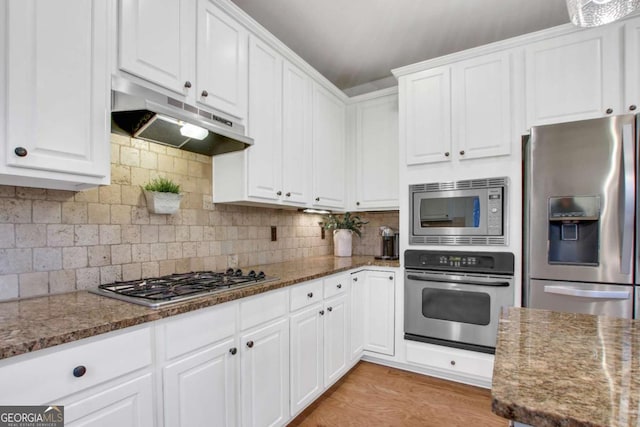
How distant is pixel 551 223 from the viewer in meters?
2.03

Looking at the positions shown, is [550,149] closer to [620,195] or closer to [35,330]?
[620,195]

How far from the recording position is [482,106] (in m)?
2.43

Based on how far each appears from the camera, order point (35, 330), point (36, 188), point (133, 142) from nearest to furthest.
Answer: point (35, 330) → point (36, 188) → point (133, 142)

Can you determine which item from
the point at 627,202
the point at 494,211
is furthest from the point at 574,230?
the point at 494,211

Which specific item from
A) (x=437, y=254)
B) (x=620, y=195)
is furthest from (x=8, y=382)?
(x=620, y=195)

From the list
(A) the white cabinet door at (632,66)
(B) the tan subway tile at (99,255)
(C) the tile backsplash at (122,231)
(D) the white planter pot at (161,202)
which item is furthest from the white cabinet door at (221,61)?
(A) the white cabinet door at (632,66)

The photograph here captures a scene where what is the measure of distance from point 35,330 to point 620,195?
9.10 feet

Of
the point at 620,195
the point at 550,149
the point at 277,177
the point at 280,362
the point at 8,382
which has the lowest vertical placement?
the point at 280,362

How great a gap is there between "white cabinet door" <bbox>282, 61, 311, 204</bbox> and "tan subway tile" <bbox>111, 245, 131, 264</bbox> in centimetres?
106

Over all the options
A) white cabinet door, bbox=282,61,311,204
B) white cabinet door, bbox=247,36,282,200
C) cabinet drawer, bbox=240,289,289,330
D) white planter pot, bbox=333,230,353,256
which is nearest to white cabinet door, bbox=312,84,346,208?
white cabinet door, bbox=282,61,311,204

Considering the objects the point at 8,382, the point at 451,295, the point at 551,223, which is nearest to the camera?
the point at 8,382

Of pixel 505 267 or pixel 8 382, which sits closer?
pixel 8 382

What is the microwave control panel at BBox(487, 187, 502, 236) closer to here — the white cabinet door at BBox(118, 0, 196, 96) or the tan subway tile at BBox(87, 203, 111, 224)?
the white cabinet door at BBox(118, 0, 196, 96)

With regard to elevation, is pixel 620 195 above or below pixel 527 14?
below
